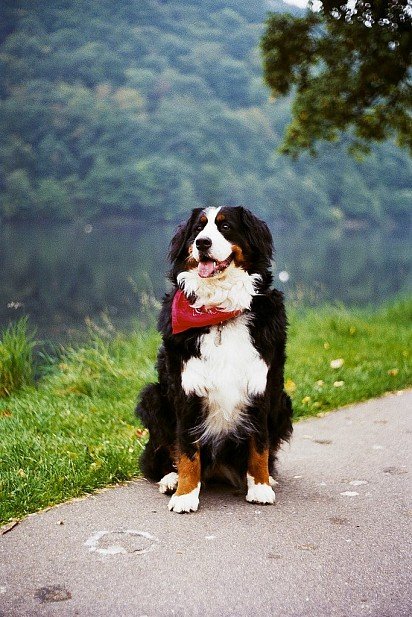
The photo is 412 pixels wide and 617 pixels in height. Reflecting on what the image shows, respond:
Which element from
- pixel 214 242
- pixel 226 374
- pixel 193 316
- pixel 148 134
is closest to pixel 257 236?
pixel 214 242

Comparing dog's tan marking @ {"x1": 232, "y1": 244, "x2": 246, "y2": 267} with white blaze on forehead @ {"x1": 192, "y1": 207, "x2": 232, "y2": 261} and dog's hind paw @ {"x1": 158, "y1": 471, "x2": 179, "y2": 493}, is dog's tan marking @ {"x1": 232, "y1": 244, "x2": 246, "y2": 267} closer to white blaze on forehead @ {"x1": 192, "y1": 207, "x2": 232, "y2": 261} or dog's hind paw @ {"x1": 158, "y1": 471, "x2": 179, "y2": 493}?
white blaze on forehead @ {"x1": 192, "y1": 207, "x2": 232, "y2": 261}

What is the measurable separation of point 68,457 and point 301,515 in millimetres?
1598

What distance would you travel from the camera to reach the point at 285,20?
13391 millimetres

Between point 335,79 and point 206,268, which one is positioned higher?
point 335,79

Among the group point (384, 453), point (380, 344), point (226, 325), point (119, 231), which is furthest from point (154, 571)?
point (119, 231)

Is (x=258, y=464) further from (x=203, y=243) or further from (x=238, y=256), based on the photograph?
(x=203, y=243)

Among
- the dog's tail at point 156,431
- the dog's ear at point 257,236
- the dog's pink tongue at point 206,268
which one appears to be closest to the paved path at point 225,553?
the dog's tail at point 156,431

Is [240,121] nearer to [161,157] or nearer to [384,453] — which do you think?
[161,157]

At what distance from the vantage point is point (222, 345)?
13.8 ft

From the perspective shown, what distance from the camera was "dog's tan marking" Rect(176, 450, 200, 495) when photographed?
4254 mm

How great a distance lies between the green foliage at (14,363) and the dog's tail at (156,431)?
368 cm

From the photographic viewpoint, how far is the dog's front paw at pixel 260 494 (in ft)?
14.2

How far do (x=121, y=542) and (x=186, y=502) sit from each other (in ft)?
1.76

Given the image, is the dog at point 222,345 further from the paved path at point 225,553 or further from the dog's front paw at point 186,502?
the paved path at point 225,553
